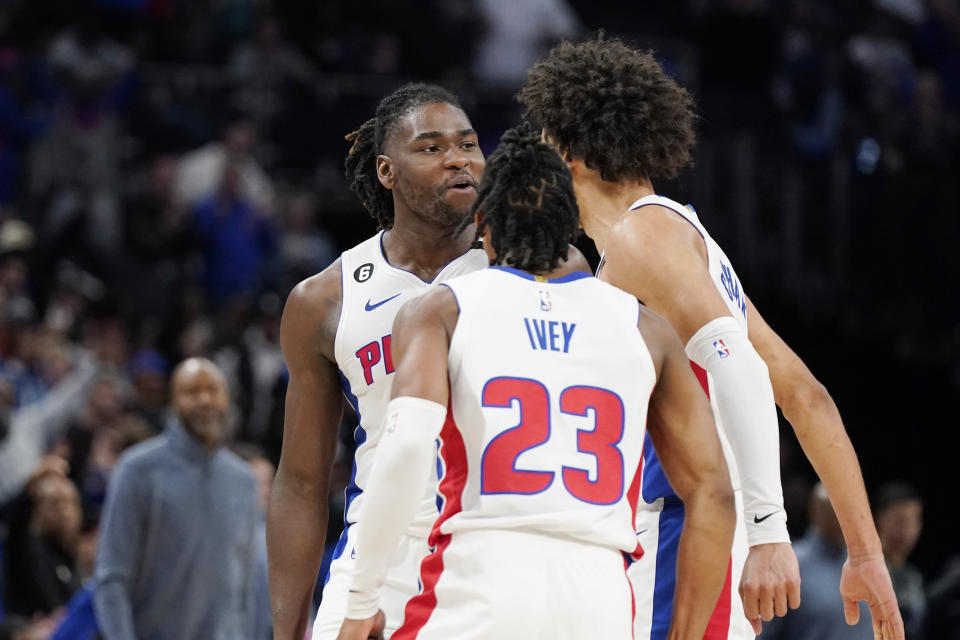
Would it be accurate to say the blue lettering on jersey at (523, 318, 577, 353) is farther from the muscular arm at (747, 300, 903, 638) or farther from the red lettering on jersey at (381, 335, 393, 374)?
the muscular arm at (747, 300, 903, 638)

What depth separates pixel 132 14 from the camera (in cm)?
1252

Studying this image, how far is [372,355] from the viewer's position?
4.21 metres

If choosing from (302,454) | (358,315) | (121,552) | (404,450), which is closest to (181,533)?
(121,552)

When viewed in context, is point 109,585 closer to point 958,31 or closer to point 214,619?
point 214,619

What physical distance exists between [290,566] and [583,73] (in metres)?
A: 1.75

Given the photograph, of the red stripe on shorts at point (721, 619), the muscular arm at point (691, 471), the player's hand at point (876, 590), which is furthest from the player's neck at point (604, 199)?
the player's hand at point (876, 590)

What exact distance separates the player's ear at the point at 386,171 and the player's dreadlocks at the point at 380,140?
50 mm

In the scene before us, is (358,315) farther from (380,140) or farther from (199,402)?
(199,402)

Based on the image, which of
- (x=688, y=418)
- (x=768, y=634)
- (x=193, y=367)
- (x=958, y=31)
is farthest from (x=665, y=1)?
(x=688, y=418)

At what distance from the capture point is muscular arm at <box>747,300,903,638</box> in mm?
4113

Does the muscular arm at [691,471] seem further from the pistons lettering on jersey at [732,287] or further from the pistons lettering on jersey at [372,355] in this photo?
the pistons lettering on jersey at [372,355]

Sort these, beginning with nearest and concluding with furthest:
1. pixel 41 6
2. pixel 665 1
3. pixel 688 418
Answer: pixel 688 418, pixel 41 6, pixel 665 1

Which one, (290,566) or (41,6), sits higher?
(41,6)

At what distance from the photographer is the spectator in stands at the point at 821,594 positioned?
26.5ft
